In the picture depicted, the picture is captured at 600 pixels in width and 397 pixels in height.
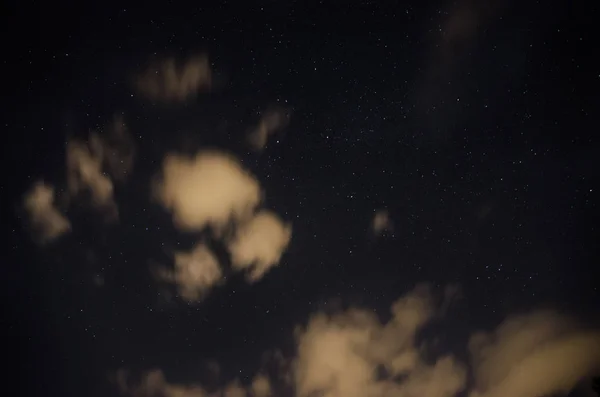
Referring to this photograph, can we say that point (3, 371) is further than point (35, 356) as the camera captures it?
Yes

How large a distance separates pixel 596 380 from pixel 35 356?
99.9 feet

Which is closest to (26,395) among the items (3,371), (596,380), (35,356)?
(3,371)

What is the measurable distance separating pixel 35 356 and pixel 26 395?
648cm

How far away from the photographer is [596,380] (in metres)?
9.82

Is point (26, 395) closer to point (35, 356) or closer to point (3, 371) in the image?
point (3, 371)

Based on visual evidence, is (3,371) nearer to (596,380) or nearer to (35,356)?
(35,356)

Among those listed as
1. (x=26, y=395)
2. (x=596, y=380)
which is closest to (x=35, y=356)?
(x=26, y=395)

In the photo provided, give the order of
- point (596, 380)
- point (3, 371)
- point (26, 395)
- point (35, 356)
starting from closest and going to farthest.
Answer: point (596, 380), point (35, 356), point (3, 371), point (26, 395)

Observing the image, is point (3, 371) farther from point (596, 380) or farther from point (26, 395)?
point (596, 380)

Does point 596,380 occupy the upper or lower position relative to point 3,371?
lower

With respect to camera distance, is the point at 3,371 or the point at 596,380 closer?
the point at 596,380

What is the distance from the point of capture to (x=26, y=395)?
20.8 m

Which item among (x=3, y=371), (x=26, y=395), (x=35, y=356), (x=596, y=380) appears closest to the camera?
(x=596, y=380)

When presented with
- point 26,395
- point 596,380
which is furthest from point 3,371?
point 596,380
